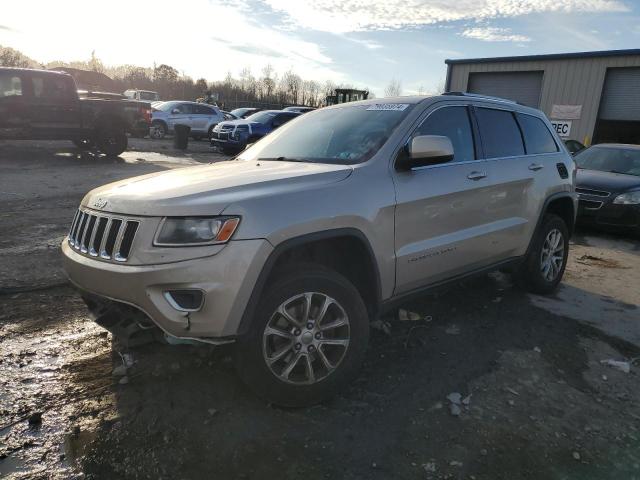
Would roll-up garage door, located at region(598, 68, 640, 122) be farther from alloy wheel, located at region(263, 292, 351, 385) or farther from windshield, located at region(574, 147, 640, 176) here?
alloy wheel, located at region(263, 292, 351, 385)

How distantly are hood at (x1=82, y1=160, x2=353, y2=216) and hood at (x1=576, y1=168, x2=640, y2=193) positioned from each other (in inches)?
252

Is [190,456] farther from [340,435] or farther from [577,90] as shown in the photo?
[577,90]

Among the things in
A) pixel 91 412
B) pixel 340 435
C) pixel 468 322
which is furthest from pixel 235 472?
pixel 468 322

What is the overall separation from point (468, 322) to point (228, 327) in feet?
8.10

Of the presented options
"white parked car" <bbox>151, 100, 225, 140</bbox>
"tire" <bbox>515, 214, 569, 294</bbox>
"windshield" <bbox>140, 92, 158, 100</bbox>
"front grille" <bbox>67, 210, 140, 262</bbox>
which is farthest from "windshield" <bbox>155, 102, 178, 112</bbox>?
"front grille" <bbox>67, 210, 140, 262</bbox>

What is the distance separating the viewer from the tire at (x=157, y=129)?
2211 centimetres

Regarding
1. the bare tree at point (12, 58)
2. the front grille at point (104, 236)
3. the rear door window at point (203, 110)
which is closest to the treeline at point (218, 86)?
the bare tree at point (12, 58)

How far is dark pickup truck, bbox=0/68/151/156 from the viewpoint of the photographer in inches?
476

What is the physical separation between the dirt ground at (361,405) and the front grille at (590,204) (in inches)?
144

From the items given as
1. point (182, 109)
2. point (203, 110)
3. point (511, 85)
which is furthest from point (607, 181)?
point (182, 109)

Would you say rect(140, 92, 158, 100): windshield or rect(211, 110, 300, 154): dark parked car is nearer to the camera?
rect(211, 110, 300, 154): dark parked car

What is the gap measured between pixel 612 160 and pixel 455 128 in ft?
21.9

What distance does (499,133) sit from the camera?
4.32 meters

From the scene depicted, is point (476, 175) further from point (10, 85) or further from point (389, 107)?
point (10, 85)
